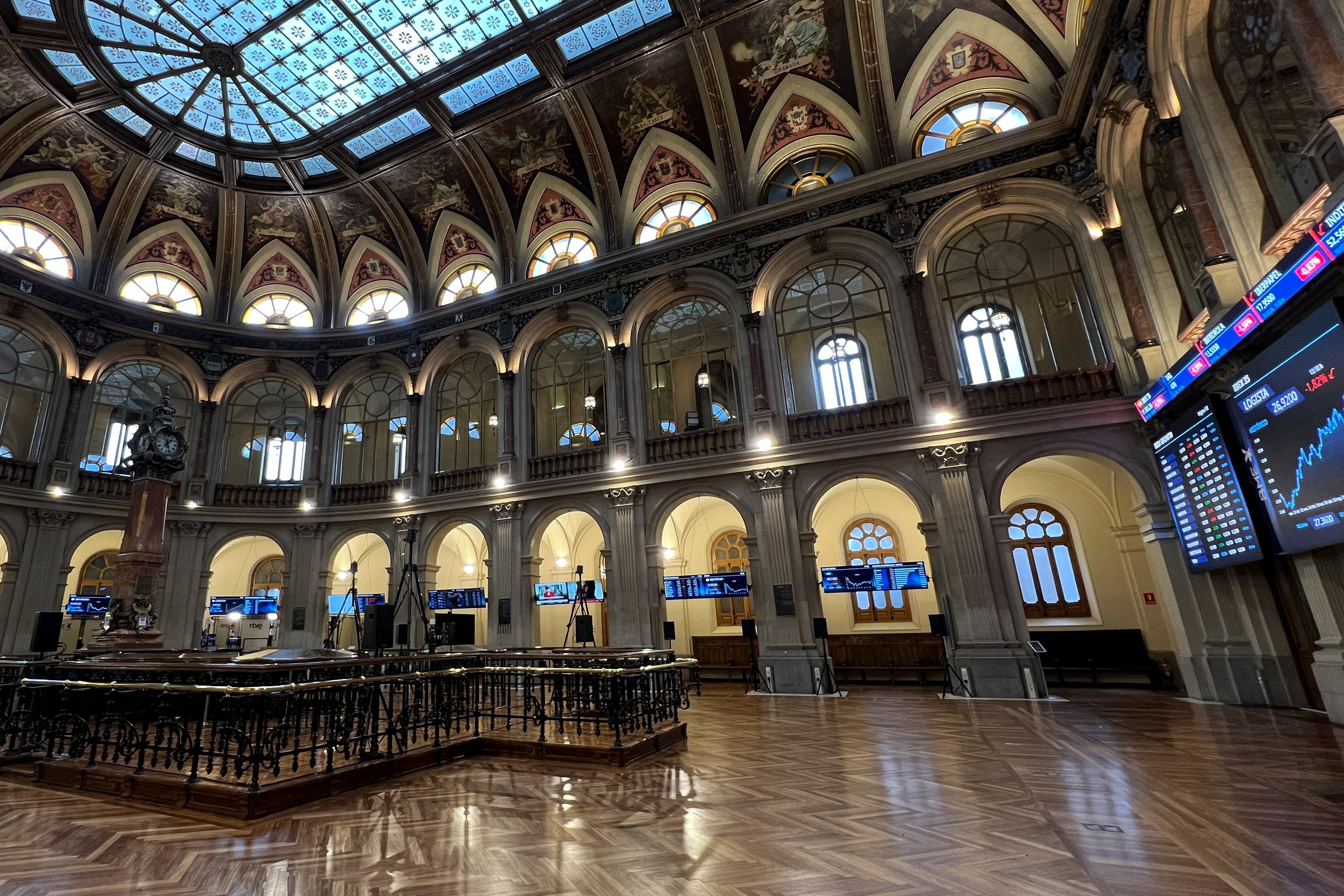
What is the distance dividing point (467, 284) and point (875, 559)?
14.4 metres

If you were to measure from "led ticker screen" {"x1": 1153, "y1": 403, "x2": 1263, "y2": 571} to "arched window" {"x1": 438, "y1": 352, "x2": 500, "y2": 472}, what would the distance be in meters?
14.9

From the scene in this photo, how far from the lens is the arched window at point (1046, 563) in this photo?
13.5m

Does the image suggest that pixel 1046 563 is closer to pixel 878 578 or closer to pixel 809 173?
pixel 878 578

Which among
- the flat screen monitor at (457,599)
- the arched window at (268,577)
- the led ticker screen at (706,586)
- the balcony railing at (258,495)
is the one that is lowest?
the led ticker screen at (706,586)

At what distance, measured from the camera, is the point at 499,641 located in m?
14.9

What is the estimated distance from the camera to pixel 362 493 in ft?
59.1

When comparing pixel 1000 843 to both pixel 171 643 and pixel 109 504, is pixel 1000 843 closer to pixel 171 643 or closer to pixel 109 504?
pixel 171 643

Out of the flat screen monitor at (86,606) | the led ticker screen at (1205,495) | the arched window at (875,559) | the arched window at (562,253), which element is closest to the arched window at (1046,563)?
the arched window at (875,559)

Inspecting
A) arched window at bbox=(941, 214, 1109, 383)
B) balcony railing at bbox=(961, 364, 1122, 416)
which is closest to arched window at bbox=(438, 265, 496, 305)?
arched window at bbox=(941, 214, 1109, 383)

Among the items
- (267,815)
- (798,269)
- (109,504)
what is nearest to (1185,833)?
(267,815)

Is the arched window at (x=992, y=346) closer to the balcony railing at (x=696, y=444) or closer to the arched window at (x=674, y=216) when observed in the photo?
the balcony railing at (x=696, y=444)

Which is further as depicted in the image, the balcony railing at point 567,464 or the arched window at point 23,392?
the arched window at point 23,392

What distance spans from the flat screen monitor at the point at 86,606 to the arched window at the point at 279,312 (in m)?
8.97

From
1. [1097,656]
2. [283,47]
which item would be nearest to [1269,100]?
[1097,656]
